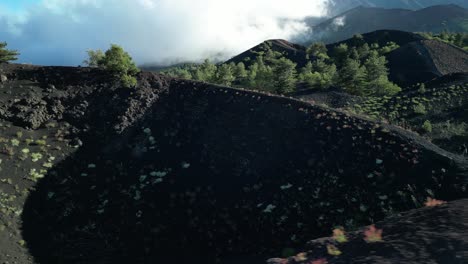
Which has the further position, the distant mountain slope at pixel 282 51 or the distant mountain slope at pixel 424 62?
the distant mountain slope at pixel 282 51

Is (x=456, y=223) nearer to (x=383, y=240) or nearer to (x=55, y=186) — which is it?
(x=383, y=240)

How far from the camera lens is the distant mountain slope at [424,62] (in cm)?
9544

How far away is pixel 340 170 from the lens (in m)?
28.4

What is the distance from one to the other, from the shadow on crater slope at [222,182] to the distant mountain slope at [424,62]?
73.4 meters

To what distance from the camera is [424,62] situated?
10050cm

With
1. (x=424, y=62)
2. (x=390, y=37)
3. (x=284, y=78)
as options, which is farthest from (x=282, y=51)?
(x=284, y=78)

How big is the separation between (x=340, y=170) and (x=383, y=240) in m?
12.7

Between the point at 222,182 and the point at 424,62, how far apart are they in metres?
89.9

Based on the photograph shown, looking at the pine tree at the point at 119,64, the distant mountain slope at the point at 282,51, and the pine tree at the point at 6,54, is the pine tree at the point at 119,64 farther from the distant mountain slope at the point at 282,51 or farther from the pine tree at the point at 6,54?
the distant mountain slope at the point at 282,51

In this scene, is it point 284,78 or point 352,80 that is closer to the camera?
point 284,78

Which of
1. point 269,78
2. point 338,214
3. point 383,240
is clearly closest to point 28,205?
point 338,214

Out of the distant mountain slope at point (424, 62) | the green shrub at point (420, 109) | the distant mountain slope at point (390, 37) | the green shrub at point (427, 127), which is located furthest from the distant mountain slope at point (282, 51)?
the green shrub at point (427, 127)

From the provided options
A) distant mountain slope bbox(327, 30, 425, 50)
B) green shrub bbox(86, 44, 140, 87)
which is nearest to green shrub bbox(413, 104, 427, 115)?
green shrub bbox(86, 44, 140, 87)

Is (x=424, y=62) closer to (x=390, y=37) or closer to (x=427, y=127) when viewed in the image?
(x=390, y=37)
